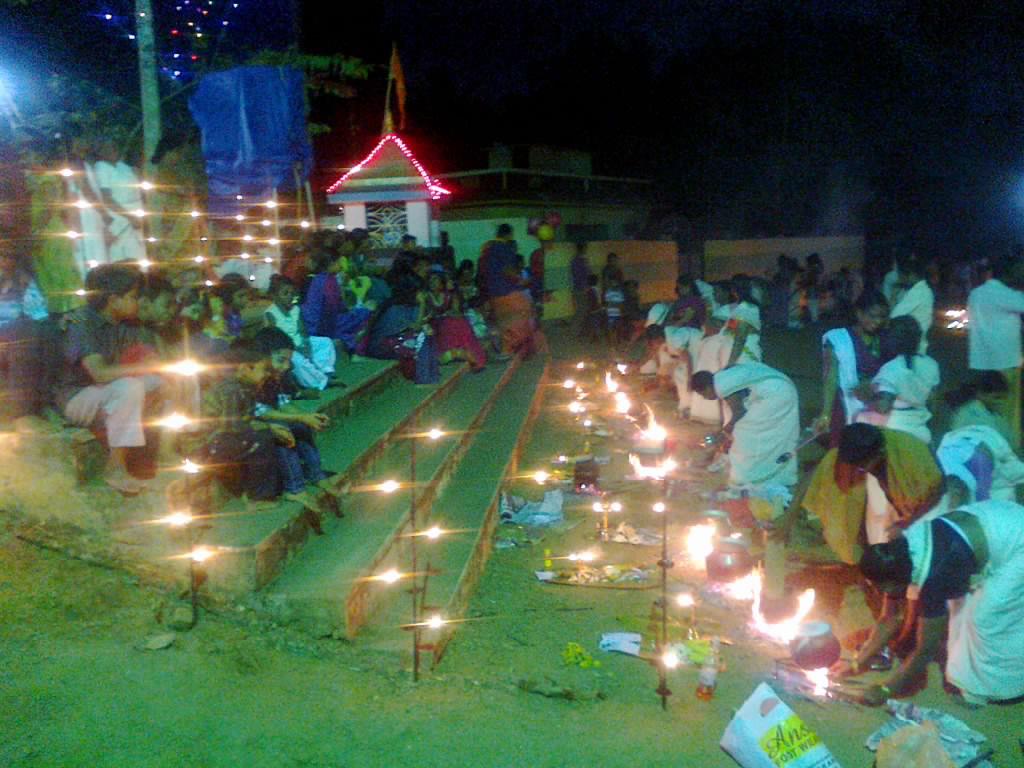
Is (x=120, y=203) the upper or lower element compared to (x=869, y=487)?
upper

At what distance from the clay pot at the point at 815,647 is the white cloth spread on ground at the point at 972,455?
4.03 feet

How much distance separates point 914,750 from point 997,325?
5.70m

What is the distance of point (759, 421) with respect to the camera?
7.60 metres

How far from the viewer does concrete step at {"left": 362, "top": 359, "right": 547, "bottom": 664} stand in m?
4.87

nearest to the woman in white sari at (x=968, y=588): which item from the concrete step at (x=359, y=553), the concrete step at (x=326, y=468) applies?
the concrete step at (x=359, y=553)

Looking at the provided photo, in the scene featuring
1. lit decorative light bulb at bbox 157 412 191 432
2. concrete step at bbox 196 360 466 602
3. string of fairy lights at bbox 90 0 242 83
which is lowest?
concrete step at bbox 196 360 466 602

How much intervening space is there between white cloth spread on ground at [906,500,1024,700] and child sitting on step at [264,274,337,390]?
472cm

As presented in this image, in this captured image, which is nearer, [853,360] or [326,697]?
[326,697]

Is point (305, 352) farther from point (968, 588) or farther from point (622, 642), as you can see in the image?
point (968, 588)

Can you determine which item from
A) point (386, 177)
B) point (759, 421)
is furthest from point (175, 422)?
point (386, 177)

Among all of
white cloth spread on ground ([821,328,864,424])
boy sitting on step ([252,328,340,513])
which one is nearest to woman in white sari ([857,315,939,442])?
white cloth spread on ground ([821,328,864,424])

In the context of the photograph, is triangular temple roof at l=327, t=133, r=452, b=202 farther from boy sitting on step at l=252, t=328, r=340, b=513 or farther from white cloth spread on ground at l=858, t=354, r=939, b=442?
white cloth spread on ground at l=858, t=354, r=939, b=442

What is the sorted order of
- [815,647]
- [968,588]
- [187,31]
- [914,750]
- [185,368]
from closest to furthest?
[914,750] < [968,588] < [815,647] < [185,368] < [187,31]

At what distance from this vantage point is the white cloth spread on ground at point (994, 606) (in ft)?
14.3
